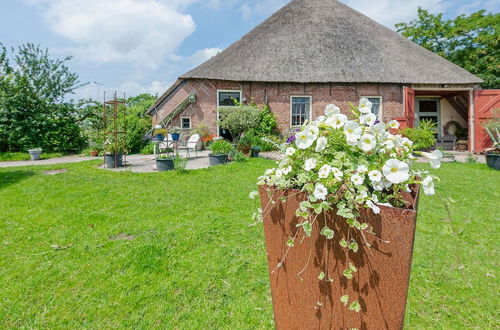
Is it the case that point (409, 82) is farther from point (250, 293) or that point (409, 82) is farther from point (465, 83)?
point (250, 293)

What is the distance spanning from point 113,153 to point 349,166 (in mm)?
8335

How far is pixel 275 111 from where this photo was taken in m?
13.2

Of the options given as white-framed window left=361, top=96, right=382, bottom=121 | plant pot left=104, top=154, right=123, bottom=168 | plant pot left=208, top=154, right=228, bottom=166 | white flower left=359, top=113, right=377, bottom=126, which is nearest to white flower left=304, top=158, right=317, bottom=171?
white flower left=359, top=113, right=377, bottom=126

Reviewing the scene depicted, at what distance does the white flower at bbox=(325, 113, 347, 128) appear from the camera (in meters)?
1.31

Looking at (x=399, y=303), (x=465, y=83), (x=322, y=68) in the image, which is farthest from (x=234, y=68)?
(x=399, y=303)

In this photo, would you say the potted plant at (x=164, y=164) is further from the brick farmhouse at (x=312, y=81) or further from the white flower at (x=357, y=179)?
the white flower at (x=357, y=179)

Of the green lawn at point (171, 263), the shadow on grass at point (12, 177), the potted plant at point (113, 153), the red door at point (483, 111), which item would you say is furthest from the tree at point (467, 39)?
the shadow on grass at point (12, 177)

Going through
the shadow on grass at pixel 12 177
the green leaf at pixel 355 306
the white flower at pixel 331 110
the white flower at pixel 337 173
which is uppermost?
the white flower at pixel 331 110

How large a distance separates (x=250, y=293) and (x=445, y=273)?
1.79 metres

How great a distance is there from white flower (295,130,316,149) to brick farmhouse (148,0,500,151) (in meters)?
11.9

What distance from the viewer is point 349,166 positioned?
1214 mm

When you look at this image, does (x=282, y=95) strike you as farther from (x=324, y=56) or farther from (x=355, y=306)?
(x=355, y=306)

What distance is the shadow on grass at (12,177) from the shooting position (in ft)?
20.8

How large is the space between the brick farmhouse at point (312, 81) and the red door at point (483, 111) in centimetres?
4
